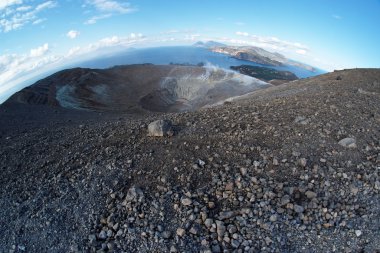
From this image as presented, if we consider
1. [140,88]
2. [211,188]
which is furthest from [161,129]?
[140,88]

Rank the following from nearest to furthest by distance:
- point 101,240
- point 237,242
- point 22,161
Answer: point 237,242 → point 101,240 → point 22,161

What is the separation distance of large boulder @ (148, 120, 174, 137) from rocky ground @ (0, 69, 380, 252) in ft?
0.61

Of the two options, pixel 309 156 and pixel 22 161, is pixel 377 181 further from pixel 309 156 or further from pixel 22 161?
pixel 22 161

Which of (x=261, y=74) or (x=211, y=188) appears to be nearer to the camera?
(x=211, y=188)

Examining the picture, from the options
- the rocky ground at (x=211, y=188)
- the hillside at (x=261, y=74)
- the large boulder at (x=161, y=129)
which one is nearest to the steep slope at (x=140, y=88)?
the large boulder at (x=161, y=129)

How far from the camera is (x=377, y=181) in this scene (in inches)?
249

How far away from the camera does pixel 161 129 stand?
339 inches

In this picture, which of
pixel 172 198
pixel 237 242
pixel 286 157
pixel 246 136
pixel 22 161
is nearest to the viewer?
pixel 237 242

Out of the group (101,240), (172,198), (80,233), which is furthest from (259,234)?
(80,233)

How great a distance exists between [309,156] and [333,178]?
80cm

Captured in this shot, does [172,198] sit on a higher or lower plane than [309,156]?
lower

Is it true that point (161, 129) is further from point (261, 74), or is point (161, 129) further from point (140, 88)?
point (261, 74)

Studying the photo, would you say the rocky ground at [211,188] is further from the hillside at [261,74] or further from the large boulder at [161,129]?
the hillside at [261,74]

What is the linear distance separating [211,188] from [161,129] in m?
2.80
